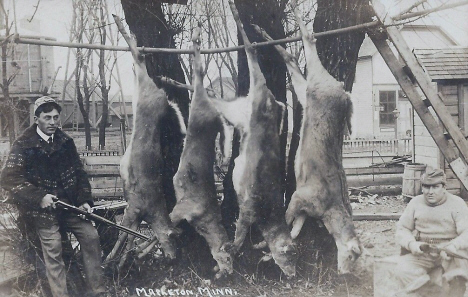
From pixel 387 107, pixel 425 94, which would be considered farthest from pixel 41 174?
pixel 425 94

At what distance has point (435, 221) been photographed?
3.81m

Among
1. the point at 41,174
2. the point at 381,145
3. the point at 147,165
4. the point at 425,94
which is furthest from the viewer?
the point at 381,145

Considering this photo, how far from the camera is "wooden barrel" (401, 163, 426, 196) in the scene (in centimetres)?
466

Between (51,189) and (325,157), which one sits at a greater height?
(325,157)

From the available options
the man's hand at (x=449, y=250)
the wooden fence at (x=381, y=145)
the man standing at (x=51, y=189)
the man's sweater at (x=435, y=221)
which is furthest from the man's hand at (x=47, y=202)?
the man's hand at (x=449, y=250)

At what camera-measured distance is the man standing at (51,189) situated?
409cm

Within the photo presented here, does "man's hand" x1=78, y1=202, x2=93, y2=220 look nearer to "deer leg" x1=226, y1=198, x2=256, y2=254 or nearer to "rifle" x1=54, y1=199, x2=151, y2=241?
"rifle" x1=54, y1=199, x2=151, y2=241

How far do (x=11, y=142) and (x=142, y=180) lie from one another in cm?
147

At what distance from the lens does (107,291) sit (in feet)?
14.6

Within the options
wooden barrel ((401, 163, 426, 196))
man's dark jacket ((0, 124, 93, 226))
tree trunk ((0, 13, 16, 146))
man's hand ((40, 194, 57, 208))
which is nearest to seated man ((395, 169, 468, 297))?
wooden barrel ((401, 163, 426, 196))

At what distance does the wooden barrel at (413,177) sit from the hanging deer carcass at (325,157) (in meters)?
0.82

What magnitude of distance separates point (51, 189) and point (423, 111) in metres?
3.67

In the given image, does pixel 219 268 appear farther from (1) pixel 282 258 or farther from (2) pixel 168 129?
(2) pixel 168 129

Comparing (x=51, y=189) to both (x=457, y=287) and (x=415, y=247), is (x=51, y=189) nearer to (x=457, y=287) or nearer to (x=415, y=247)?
(x=415, y=247)
